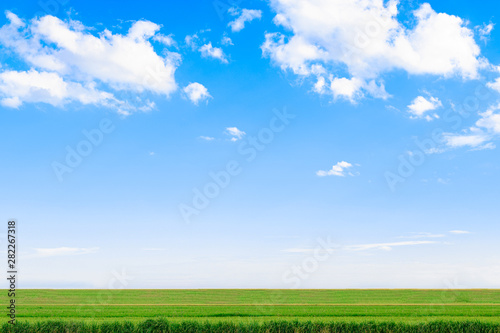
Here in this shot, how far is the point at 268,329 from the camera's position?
1867cm

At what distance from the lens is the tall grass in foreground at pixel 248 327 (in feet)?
61.5

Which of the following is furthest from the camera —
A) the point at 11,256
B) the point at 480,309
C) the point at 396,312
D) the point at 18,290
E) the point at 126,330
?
the point at 18,290

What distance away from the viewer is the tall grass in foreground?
61.5ft

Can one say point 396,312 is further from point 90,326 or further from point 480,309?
point 90,326

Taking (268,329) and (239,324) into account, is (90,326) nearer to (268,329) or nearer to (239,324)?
(239,324)

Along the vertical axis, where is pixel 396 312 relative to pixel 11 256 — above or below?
below

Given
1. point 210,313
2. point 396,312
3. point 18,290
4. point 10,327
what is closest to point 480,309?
point 396,312

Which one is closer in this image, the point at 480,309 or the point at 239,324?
the point at 239,324

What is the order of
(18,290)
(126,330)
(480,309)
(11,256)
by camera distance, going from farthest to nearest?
(18,290) < (480,309) < (126,330) < (11,256)

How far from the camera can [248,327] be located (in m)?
18.8

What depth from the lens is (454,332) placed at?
61.8ft

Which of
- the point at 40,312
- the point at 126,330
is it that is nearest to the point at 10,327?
the point at 126,330

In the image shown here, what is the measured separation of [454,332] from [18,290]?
48.1 meters

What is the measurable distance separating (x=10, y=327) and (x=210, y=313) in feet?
35.0
